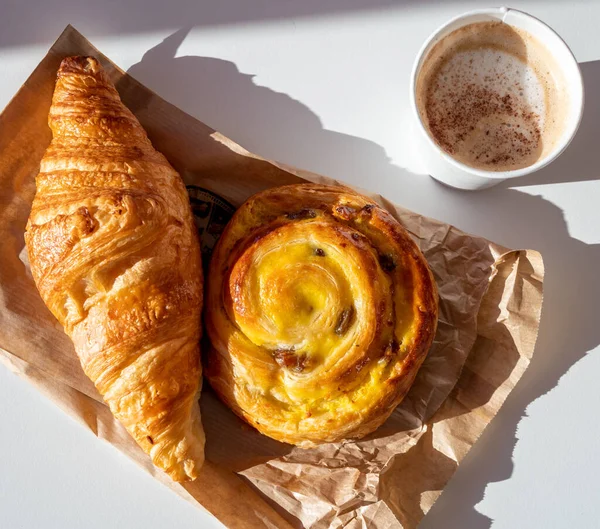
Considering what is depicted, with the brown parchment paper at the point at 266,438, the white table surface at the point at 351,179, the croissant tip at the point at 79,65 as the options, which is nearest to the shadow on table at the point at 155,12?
the white table surface at the point at 351,179

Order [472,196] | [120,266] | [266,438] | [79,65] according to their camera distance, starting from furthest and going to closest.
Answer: [472,196] → [266,438] → [79,65] → [120,266]

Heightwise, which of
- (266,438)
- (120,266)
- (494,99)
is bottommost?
(266,438)

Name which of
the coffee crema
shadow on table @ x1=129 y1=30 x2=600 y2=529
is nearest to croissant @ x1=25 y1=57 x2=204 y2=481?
shadow on table @ x1=129 y1=30 x2=600 y2=529

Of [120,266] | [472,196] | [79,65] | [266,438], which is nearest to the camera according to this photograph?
[120,266]

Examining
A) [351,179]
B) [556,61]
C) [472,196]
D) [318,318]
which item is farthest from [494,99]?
[318,318]

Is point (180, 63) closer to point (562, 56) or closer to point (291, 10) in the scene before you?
point (291, 10)

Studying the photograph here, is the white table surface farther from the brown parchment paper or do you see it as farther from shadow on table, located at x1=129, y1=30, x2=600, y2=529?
the brown parchment paper

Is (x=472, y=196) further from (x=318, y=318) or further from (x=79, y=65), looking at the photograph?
(x=79, y=65)
